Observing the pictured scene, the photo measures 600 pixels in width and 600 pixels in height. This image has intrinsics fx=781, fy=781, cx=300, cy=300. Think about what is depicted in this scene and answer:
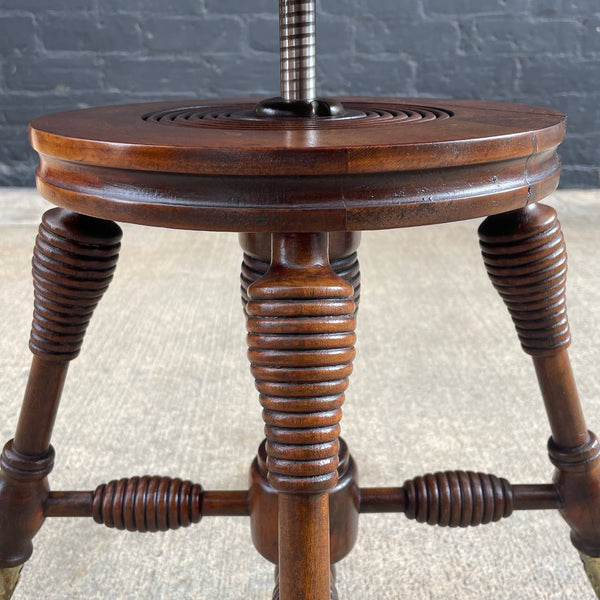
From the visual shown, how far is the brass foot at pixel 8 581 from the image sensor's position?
691mm

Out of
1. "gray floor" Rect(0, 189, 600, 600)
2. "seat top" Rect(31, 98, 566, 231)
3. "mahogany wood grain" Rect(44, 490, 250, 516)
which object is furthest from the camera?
"gray floor" Rect(0, 189, 600, 600)

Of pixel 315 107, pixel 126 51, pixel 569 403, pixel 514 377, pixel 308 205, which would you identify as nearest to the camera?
pixel 308 205

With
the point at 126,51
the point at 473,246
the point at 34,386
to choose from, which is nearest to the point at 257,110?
the point at 34,386

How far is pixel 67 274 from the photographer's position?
1.96 ft

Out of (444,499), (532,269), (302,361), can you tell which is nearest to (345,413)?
(444,499)

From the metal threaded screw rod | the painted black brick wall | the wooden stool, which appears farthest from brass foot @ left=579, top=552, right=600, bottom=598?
the painted black brick wall

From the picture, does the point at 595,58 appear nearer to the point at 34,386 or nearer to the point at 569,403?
the point at 569,403

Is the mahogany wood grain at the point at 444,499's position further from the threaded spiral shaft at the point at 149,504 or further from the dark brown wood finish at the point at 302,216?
the threaded spiral shaft at the point at 149,504

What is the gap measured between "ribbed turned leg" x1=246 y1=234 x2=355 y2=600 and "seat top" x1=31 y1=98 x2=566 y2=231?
0.11 feet

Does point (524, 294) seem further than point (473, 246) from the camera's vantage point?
No

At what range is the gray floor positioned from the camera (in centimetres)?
76

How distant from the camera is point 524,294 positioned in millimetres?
604

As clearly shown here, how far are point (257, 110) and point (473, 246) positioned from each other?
1.36 meters

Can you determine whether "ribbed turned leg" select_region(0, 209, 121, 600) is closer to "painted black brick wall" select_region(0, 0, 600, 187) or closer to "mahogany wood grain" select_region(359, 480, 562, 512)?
"mahogany wood grain" select_region(359, 480, 562, 512)
